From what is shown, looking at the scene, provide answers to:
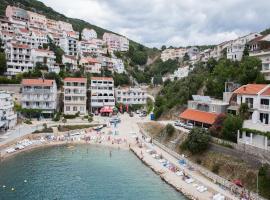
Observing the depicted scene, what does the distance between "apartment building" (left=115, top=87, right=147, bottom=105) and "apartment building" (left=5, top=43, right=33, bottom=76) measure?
24.4m

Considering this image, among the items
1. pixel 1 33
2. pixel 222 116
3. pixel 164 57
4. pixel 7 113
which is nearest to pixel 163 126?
pixel 222 116

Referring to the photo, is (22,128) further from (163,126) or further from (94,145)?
(163,126)

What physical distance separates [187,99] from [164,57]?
9295 cm

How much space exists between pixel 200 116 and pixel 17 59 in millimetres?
53004

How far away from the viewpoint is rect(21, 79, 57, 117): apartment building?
67688 mm

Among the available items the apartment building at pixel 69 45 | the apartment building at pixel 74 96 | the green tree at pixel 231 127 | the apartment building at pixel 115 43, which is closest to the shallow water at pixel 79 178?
the green tree at pixel 231 127

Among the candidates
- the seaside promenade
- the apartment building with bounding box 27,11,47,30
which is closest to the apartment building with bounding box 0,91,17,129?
the seaside promenade

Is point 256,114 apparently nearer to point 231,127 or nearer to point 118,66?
point 231,127

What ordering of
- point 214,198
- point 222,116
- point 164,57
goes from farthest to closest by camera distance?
point 164,57
point 222,116
point 214,198

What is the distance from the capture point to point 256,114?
1511 inches

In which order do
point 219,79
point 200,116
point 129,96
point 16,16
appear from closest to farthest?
point 200,116 < point 219,79 < point 129,96 < point 16,16

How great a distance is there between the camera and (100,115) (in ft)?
251

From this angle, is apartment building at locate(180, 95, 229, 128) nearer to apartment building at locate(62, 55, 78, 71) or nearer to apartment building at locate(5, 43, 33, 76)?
apartment building at locate(5, 43, 33, 76)

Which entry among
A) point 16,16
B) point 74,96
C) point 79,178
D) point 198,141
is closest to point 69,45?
point 16,16
